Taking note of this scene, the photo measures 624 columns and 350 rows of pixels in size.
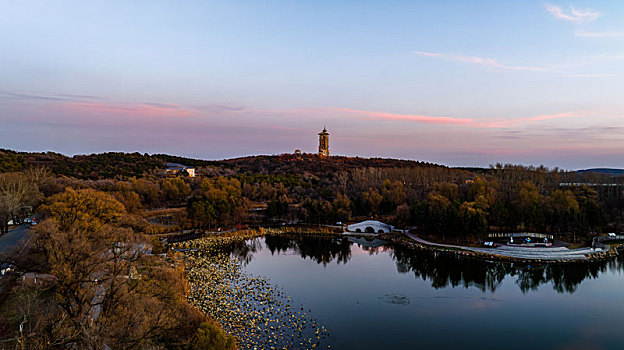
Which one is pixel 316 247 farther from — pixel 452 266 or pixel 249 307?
pixel 249 307

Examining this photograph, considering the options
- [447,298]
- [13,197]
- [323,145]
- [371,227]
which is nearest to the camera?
[447,298]

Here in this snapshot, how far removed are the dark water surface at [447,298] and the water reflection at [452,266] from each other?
9 cm

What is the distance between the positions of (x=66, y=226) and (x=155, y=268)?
9978mm

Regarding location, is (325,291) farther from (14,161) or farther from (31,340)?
(14,161)

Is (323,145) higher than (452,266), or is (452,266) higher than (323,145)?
(323,145)

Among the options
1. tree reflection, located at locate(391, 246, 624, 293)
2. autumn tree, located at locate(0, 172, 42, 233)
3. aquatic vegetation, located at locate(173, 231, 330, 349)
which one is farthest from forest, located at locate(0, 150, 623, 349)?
tree reflection, located at locate(391, 246, 624, 293)

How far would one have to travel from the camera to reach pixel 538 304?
24.8m

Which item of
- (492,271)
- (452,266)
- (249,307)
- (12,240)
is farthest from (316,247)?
(12,240)

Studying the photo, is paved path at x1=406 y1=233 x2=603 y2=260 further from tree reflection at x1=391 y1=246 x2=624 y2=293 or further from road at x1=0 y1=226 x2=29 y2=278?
road at x1=0 y1=226 x2=29 y2=278

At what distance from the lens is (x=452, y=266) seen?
33531 mm

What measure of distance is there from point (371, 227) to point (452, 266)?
60.5 ft

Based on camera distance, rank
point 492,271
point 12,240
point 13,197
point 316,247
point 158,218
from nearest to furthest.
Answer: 1. point 12,240
2. point 492,271
3. point 13,197
4. point 316,247
5. point 158,218

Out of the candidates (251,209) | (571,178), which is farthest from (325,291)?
(571,178)

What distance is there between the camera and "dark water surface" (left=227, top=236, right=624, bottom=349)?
774 inches
